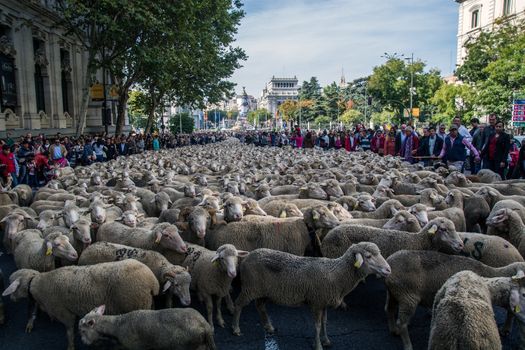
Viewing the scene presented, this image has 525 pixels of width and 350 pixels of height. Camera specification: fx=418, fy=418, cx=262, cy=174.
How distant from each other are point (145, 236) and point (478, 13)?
60.9 m

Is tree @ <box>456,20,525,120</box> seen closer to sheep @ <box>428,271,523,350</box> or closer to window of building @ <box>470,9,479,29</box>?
window of building @ <box>470,9,479,29</box>

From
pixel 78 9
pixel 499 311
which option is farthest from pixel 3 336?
pixel 78 9

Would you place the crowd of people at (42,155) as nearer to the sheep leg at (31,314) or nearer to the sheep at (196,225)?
the sheep at (196,225)

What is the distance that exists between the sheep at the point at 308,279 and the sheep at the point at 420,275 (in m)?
0.27

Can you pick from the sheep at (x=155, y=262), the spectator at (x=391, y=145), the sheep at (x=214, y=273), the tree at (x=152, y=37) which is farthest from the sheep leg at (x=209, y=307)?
the tree at (x=152, y=37)

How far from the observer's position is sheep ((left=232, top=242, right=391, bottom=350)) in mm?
4168

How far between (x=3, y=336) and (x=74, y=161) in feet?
48.3

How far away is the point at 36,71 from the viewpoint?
84.5 feet

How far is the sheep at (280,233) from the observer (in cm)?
559

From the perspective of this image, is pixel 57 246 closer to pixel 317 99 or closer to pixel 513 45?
pixel 513 45

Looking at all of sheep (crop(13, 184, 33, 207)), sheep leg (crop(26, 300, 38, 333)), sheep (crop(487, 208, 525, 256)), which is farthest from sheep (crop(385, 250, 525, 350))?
sheep (crop(13, 184, 33, 207))

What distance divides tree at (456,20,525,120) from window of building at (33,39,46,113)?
3036cm

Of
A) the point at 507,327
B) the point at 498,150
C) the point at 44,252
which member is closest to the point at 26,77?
the point at 44,252

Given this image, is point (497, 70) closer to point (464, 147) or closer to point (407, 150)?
point (407, 150)
